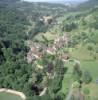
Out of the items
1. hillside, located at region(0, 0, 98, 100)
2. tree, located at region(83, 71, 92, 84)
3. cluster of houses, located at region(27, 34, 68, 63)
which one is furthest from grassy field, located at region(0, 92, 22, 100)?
cluster of houses, located at region(27, 34, 68, 63)

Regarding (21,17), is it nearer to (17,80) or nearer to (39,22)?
(39,22)

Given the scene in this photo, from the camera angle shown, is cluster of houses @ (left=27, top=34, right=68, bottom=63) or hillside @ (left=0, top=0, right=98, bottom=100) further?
cluster of houses @ (left=27, top=34, right=68, bottom=63)

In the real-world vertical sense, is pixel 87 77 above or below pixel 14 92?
above

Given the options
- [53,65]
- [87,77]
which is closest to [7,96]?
[53,65]

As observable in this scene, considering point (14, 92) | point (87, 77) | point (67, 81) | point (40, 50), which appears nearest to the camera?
point (14, 92)

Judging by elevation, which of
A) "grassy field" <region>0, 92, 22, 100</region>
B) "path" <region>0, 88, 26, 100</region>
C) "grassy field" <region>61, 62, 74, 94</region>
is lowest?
"grassy field" <region>0, 92, 22, 100</region>

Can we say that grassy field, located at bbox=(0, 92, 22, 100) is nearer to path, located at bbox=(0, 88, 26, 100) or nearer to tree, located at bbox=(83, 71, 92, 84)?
path, located at bbox=(0, 88, 26, 100)

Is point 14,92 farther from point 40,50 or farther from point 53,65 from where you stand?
point 40,50

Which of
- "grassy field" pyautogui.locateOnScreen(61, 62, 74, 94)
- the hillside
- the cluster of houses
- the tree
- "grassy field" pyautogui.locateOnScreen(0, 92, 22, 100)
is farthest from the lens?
the cluster of houses

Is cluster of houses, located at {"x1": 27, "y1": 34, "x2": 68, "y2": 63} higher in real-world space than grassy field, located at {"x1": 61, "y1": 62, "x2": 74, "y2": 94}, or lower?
lower

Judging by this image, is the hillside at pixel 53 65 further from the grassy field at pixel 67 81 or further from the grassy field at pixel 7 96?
the grassy field at pixel 7 96

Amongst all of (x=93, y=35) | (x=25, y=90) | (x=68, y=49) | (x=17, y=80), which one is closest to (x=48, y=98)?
(x=25, y=90)
